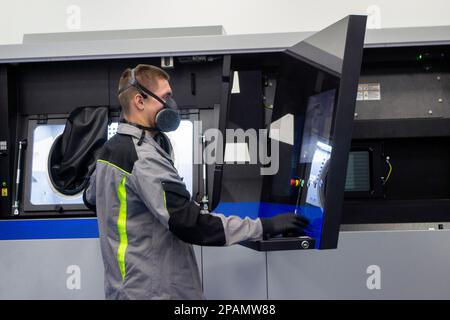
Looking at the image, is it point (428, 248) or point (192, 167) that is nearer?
point (428, 248)

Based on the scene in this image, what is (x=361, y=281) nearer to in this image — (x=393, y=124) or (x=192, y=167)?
(x=393, y=124)

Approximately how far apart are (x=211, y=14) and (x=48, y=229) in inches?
112

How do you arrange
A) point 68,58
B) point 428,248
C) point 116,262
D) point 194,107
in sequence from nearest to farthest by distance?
point 116,262
point 428,248
point 68,58
point 194,107

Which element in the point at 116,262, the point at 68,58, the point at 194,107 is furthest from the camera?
the point at 194,107

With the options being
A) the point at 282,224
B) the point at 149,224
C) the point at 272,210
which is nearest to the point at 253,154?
the point at 272,210

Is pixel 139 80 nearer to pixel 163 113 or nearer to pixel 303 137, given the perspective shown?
pixel 163 113

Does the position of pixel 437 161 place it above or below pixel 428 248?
above

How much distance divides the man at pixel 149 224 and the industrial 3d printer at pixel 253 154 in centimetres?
43

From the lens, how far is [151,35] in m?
3.30

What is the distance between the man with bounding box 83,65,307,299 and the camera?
2016mm

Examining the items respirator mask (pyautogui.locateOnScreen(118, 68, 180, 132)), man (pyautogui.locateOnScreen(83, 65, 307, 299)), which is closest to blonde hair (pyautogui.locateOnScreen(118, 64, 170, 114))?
respirator mask (pyautogui.locateOnScreen(118, 68, 180, 132))
